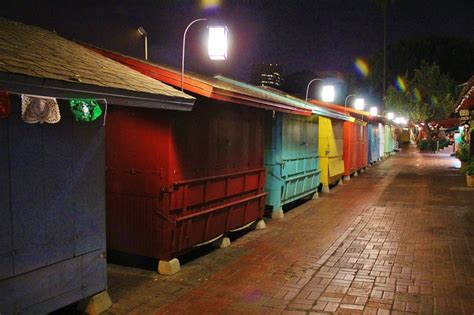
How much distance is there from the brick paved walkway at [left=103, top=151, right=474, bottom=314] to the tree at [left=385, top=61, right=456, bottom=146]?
118ft

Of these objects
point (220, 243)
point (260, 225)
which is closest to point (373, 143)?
point (260, 225)

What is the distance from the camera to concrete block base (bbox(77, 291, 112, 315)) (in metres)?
5.58

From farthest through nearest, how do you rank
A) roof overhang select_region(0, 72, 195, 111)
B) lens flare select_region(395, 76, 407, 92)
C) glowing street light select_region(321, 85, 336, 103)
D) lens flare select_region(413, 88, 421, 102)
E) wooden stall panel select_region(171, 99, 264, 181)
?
lens flare select_region(395, 76, 407, 92)
lens flare select_region(413, 88, 421, 102)
glowing street light select_region(321, 85, 336, 103)
wooden stall panel select_region(171, 99, 264, 181)
roof overhang select_region(0, 72, 195, 111)

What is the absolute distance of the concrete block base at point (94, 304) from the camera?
18.3 feet

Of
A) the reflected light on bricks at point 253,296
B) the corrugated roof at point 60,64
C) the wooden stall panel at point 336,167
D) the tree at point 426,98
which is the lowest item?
the reflected light on bricks at point 253,296

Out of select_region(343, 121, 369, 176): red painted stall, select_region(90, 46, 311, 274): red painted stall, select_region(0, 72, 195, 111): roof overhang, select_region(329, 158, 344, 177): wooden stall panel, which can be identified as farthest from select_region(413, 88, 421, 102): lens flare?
select_region(0, 72, 195, 111): roof overhang

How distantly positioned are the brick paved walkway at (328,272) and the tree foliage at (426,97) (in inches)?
1419

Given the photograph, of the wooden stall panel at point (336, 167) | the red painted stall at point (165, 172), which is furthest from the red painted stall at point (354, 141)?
the red painted stall at point (165, 172)

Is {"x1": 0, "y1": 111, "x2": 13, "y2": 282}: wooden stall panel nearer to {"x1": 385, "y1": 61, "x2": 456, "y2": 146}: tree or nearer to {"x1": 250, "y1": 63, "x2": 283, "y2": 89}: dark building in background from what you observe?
{"x1": 250, "y1": 63, "x2": 283, "y2": 89}: dark building in background

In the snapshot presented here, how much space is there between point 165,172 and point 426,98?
148 ft

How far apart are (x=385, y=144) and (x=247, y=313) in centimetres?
3941

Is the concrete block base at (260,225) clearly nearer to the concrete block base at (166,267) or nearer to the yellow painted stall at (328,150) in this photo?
the concrete block base at (166,267)

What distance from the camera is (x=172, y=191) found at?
7.00 meters

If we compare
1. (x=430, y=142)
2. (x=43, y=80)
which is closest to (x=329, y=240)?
(x=43, y=80)
